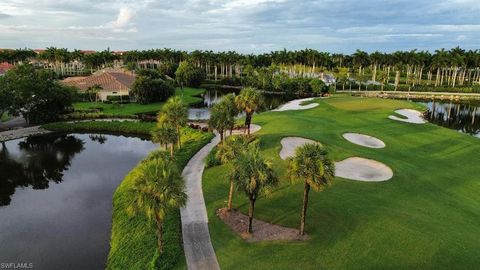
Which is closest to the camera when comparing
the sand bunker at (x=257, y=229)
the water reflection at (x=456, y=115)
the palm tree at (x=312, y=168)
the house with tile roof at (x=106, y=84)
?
the palm tree at (x=312, y=168)

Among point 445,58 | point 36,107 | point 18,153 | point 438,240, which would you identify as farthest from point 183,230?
point 445,58

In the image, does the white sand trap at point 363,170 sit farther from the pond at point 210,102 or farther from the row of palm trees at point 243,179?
the pond at point 210,102

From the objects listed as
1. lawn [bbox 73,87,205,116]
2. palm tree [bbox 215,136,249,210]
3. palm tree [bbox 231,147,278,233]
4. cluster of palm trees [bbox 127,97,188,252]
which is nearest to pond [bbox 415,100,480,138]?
palm tree [bbox 215,136,249,210]

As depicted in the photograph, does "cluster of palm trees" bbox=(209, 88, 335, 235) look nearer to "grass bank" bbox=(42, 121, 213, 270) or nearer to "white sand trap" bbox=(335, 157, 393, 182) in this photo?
"grass bank" bbox=(42, 121, 213, 270)

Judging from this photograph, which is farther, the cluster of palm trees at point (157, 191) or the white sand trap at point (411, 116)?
the white sand trap at point (411, 116)

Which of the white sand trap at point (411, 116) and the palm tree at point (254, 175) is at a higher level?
the palm tree at point (254, 175)

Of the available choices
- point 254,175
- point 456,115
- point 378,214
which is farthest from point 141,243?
point 456,115

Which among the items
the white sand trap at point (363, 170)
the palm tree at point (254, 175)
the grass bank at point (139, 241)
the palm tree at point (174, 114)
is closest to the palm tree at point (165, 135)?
the palm tree at point (174, 114)
